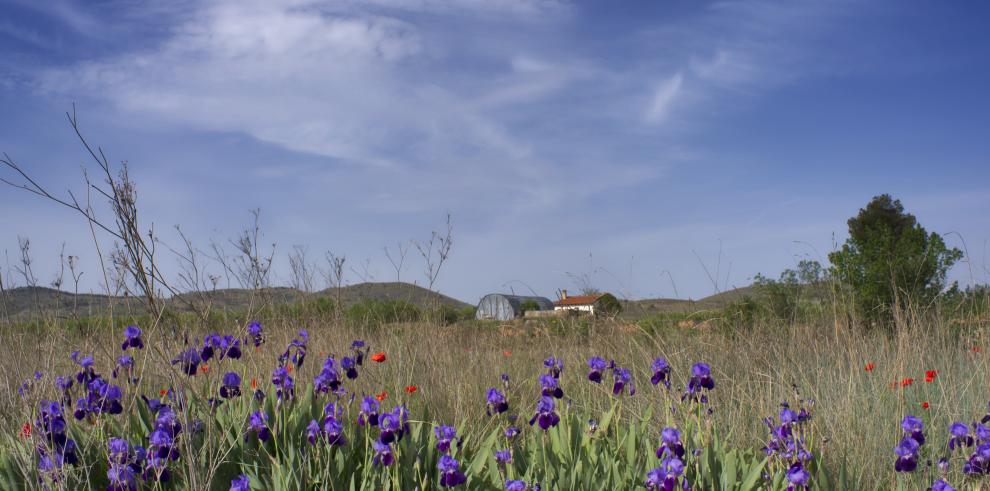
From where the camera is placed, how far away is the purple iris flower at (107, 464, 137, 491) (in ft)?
7.44

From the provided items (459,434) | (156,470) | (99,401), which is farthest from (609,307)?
(156,470)

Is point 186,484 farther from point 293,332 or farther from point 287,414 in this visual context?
point 293,332

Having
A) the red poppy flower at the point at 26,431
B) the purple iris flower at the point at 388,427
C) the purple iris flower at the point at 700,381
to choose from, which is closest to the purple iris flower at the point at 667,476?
the purple iris flower at the point at 700,381

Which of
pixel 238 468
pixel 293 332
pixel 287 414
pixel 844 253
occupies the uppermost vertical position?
pixel 844 253

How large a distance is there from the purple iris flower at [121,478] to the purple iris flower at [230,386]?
28.5 inches

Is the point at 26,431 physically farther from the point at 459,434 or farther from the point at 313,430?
the point at 459,434

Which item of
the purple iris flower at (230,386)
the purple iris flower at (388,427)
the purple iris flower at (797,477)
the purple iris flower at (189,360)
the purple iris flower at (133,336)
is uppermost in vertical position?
the purple iris flower at (133,336)

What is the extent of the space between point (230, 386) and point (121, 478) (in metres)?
0.81

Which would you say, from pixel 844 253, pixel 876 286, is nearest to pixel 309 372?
pixel 876 286

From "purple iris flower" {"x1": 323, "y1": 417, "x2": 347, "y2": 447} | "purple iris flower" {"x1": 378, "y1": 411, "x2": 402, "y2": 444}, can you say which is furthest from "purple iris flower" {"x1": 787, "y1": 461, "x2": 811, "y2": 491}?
"purple iris flower" {"x1": 323, "y1": 417, "x2": 347, "y2": 447}

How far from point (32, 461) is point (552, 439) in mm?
2022

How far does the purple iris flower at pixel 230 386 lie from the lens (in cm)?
306

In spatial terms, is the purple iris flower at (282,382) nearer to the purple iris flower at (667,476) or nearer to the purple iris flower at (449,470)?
the purple iris flower at (449,470)

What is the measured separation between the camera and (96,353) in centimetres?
635
